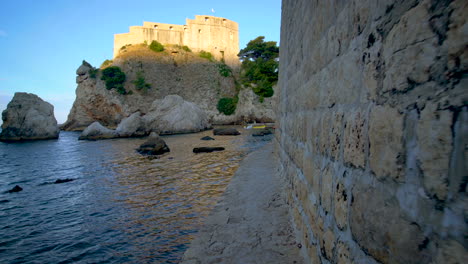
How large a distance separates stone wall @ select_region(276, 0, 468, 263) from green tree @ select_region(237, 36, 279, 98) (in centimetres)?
4325

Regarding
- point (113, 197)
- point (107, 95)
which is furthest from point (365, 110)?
point (107, 95)

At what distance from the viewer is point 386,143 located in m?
1.18

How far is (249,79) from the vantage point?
48.0 m

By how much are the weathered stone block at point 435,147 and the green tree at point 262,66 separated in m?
44.4

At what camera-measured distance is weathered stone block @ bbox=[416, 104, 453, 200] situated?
0.86 m

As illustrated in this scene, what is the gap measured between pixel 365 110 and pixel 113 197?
24.3ft

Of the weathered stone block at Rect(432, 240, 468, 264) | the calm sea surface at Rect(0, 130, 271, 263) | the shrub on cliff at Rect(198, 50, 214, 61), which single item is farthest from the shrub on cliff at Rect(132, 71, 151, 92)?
the weathered stone block at Rect(432, 240, 468, 264)

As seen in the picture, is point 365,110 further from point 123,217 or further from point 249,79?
point 249,79

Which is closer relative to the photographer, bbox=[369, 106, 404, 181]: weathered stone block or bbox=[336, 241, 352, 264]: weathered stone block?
bbox=[369, 106, 404, 181]: weathered stone block

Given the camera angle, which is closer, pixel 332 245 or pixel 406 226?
pixel 406 226

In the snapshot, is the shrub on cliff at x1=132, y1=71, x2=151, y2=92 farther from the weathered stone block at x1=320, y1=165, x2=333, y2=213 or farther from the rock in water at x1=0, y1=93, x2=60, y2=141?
the weathered stone block at x1=320, y1=165, x2=333, y2=213

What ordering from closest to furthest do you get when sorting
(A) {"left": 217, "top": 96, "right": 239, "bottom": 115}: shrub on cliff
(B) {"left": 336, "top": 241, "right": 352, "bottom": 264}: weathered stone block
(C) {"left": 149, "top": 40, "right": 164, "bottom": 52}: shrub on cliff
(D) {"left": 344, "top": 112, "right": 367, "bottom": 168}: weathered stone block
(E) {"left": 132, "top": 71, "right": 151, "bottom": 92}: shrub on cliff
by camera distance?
1. (D) {"left": 344, "top": 112, "right": 367, "bottom": 168}: weathered stone block
2. (B) {"left": 336, "top": 241, "right": 352, "bottom": 264}: weathered stone block
3. (A) {"left": 217, "top": 96, "right": 239, "bottom": 115}: shrub on cliff
4. (E) {"left": 132, "top": 71, "right": 151, "bottom": 92}: shrub on cliff
5. (C) {"left": 149, "top": 40, "right": 164, "bottom": 52}: shrub on cliff

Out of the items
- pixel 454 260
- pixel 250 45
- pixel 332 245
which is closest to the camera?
pixel 454 260

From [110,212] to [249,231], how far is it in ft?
12.6
